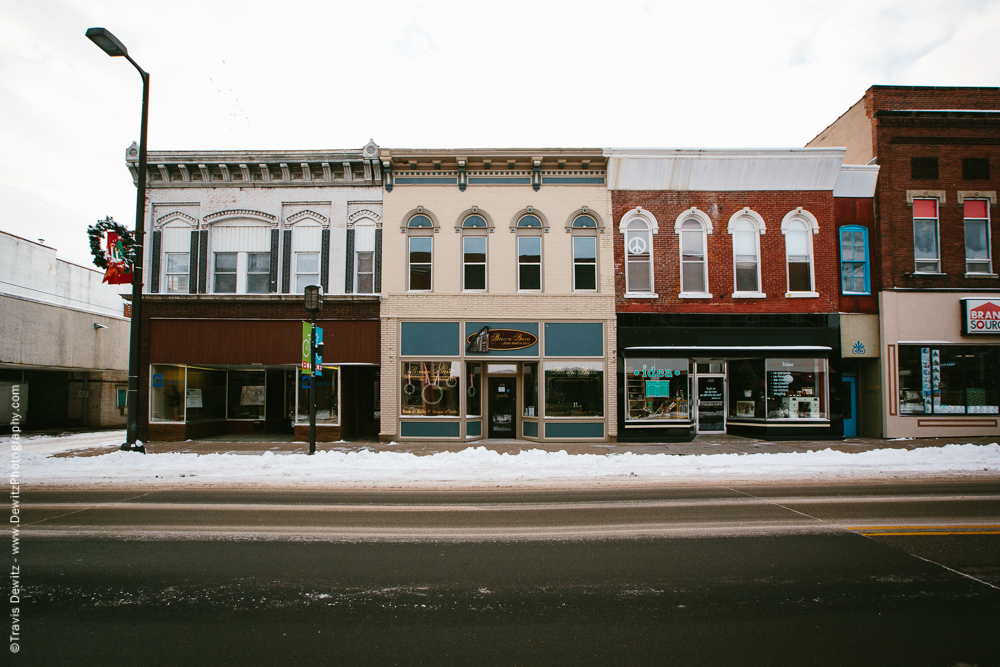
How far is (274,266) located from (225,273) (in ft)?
5.48

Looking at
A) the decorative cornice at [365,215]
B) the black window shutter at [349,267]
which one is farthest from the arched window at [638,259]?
the black window shutter at [349,267]

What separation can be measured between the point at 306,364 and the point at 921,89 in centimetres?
2027

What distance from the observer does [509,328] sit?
1683 cm

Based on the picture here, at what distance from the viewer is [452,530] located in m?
7.04

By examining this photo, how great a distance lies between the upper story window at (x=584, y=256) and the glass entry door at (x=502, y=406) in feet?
12.2

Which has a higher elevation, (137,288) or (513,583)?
(137,288)

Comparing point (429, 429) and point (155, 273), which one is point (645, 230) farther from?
point (155, 273)

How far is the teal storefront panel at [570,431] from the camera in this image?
54.3ft

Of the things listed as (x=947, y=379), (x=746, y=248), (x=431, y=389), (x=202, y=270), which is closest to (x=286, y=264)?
(x=202, y=270)

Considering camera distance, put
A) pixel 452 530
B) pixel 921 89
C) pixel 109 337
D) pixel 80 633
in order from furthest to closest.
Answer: pixel 109 337, pixel 921 89, pixel 452 530, pixel 80 633

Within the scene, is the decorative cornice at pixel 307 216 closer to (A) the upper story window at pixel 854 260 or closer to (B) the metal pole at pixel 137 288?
(B) the metal pole at pixel 137 288

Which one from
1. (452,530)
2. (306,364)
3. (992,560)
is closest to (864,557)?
(992,560)

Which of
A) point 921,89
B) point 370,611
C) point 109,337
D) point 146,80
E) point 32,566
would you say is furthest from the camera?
point 109,337

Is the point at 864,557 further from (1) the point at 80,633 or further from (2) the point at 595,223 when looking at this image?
(2) the point at 595,223
